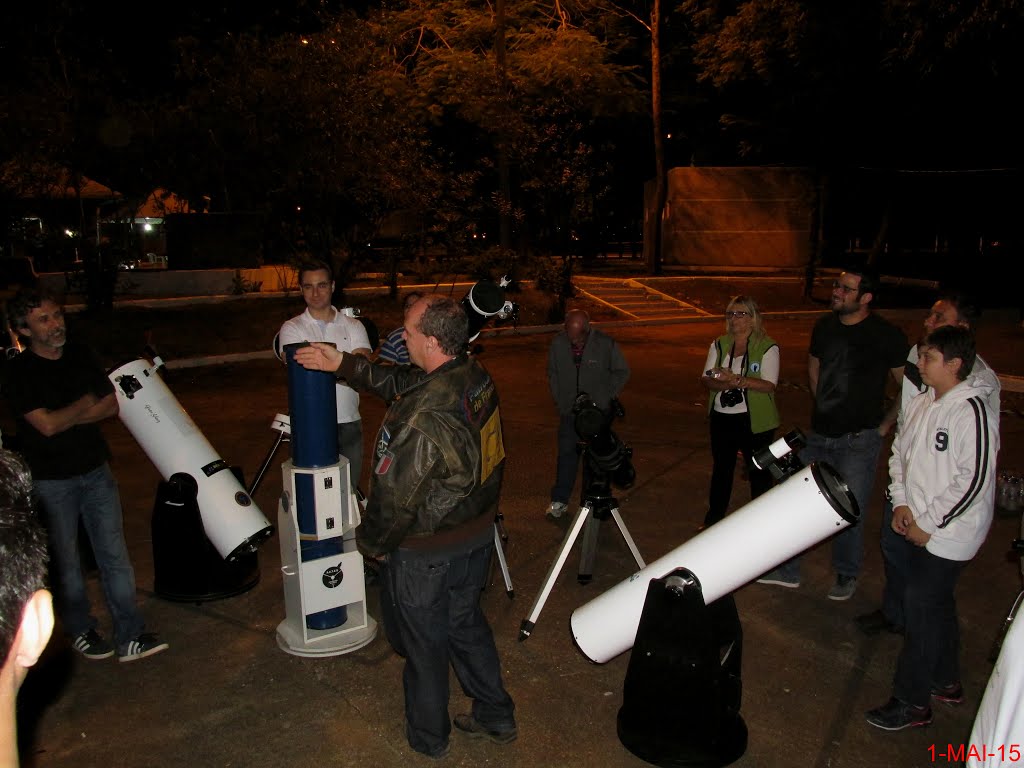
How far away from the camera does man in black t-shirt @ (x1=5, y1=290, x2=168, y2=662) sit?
390 centimetres

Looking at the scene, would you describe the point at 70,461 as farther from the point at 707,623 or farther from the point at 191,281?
the point at 191,281

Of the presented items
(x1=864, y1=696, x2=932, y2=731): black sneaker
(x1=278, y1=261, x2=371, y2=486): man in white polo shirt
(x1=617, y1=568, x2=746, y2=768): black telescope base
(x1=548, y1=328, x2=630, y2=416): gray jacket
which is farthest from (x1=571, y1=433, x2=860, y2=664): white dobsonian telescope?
(x1=548, y1=328, x2=630, y2=416): gray jacket

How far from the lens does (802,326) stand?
60.3 feet

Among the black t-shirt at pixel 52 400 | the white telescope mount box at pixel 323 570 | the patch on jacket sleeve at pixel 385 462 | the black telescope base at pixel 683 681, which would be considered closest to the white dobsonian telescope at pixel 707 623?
the black telescope base at pixel 683 681

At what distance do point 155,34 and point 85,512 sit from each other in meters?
26.1

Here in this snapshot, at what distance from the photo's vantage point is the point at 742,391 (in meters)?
5.27

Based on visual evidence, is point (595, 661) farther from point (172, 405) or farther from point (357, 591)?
point (172, 405)

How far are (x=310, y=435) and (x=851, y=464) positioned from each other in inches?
117

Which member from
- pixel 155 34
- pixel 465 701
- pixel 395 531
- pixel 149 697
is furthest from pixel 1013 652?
pixel 155 34

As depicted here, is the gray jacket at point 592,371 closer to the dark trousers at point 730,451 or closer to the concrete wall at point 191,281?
the dark trousers at point 730,451

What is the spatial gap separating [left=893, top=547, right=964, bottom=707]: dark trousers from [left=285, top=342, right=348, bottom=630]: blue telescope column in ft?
8.90

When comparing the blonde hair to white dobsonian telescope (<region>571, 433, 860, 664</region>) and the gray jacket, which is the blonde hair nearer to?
the gray jacket

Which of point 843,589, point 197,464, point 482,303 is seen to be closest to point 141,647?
point 197,464

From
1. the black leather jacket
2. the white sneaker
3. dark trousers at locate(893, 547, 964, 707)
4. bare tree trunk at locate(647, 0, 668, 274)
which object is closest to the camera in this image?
the black leather jacket
